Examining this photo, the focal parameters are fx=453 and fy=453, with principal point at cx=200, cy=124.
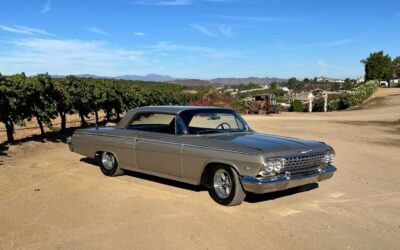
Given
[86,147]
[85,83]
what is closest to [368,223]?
[86,147]

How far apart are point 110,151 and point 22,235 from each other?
312 cm

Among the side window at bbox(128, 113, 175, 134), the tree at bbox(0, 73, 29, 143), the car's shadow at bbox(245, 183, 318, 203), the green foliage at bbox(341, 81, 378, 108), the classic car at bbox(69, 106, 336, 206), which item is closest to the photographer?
the classic car at bbox(69, 106, 336, 206)

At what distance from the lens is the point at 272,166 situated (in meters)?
5.88

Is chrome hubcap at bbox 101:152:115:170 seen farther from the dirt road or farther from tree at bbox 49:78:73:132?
tree at bbox 49:78:73:132

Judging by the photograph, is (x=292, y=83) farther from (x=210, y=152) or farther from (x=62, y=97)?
(x=210, y=152)

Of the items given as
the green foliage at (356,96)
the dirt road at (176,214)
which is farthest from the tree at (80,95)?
the green foliage at (356,96)

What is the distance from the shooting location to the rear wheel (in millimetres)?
8016

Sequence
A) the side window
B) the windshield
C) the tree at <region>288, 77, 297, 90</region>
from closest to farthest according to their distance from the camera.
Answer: the windshield
the side window
the tree at <region>288, 77, 297, 90</region>

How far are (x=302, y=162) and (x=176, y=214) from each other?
1.90 metres

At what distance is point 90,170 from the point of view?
8766 millimetres

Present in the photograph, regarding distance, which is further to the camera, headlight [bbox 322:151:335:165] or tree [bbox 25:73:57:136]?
tree [bbox 25:73:57:136]

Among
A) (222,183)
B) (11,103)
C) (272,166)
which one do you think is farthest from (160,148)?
(11,103)

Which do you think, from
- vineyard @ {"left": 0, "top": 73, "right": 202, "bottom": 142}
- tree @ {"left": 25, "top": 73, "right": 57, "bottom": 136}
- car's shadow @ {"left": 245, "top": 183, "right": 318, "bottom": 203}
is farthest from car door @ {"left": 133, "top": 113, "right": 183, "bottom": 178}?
tree @ {"left": 25, "top": 73, "right": 57, "bottom": 136}

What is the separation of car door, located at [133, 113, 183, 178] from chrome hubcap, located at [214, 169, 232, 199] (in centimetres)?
66
